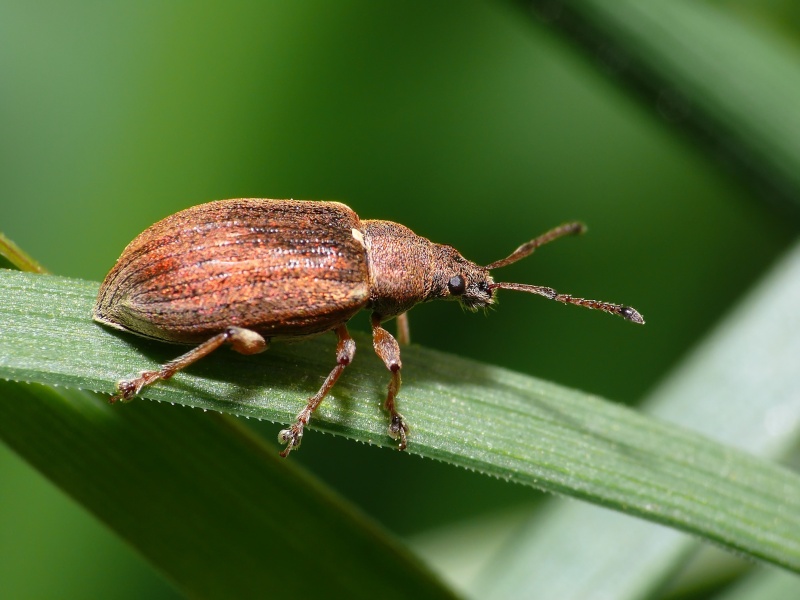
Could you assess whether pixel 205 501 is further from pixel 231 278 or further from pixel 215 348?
pixel 231 278

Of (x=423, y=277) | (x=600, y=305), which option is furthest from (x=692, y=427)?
(x=423, y=277)

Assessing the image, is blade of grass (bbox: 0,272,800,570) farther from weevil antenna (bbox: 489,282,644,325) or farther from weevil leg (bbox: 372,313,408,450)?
weevil antenna (bbox: 489,282,644,325)

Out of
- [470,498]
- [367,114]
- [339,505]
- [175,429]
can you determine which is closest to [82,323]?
[175,429]

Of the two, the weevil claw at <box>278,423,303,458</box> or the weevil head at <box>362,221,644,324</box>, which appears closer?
the weevil claw at <box>278,423,303,458</box>

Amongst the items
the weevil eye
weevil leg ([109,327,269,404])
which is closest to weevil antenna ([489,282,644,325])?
the weevil eye

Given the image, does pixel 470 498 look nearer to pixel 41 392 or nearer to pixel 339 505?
pixel 339 505

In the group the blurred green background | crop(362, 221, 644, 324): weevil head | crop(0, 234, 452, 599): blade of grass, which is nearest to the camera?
crop(0, 234, 452, 599): blade of grass

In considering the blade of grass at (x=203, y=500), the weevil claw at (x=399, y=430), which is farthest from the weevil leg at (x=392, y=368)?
the blade of grass at (x=203, y=500)
